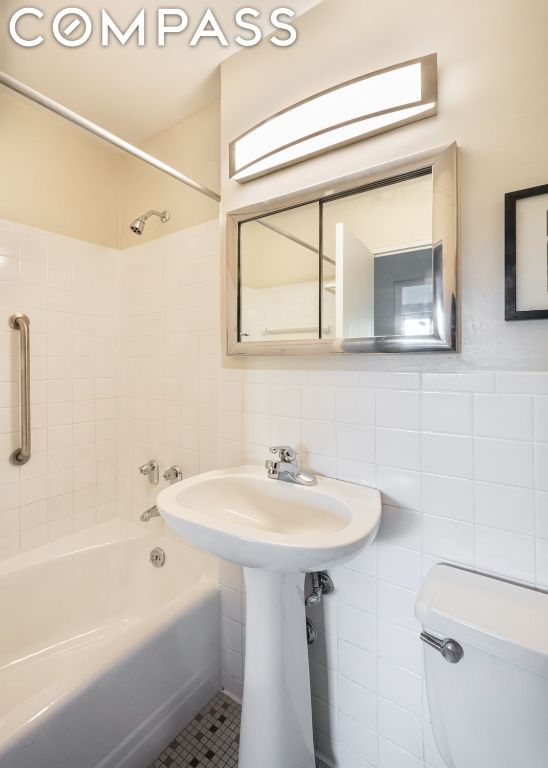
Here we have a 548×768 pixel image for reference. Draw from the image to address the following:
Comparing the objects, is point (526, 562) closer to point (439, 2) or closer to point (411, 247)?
point (411, 247)

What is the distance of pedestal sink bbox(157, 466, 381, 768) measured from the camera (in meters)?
0.89

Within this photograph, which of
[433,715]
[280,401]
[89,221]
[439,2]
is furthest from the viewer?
[89,221]

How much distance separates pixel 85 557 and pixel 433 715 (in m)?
1.48

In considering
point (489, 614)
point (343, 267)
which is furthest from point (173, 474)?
point (489, 614)

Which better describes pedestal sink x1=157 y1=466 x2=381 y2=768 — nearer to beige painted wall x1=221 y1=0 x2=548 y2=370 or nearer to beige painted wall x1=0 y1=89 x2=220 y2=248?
beige painted wall x1=221 y1=0 x2=548 y2=370

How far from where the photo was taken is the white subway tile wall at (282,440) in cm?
91

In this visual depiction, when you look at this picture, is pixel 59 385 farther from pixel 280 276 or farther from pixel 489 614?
pixel 489 614

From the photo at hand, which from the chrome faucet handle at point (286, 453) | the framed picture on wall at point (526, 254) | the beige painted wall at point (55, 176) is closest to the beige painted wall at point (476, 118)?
the framed picture on wall at point (526, 254)

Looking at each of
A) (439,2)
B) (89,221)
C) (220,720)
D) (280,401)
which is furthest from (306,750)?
(89,221)

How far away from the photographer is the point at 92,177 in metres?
1.86

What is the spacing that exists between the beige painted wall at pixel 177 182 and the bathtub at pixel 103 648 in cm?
148

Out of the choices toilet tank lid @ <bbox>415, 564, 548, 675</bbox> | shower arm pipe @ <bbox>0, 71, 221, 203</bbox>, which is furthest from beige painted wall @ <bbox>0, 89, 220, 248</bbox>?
toilet tank lid @ <bbox>415, 564, 548, 675</bbox>

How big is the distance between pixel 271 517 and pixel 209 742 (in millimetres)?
786

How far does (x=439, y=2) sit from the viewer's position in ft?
3.14
